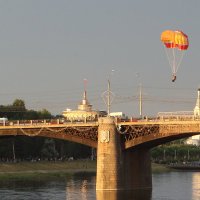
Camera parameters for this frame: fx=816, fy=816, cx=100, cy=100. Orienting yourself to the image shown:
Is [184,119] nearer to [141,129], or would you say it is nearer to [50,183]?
[141,129]

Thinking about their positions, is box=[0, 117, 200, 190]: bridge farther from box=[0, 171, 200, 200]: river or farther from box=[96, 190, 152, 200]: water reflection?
box=[0, 171, 200, 200]: river

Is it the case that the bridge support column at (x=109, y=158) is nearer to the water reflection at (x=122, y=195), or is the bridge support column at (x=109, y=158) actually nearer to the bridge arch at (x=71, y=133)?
the water reflection at (x=122, y=195)

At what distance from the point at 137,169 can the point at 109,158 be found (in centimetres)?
874

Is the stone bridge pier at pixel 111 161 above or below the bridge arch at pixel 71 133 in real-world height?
below

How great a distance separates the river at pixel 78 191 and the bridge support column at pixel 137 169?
2.15 m

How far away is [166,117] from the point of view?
451ft

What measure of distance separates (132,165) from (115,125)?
29.6 ft

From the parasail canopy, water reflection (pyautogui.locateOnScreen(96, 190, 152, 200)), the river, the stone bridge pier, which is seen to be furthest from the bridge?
the parasail canopy

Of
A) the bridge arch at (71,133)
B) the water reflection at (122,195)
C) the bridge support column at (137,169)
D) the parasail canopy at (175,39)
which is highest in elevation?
the parasail canopy at (175,39)

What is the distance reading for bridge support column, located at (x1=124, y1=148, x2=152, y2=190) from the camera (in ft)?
461

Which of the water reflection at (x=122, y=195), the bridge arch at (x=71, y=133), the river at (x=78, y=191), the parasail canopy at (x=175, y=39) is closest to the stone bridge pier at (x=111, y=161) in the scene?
the water reflection at (x=122, y=195)

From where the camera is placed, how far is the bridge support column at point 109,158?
446ft

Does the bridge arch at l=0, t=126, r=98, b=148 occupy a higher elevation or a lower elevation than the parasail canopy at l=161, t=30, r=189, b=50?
lower

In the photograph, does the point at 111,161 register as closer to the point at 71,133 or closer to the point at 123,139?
the point at 123,139
